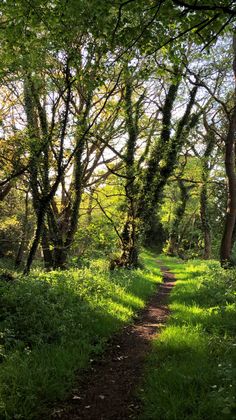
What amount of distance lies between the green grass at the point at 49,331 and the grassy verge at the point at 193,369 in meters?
1.20

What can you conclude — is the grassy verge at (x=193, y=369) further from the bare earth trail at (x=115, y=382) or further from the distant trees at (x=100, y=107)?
the distant trees at (x=100, y=107)

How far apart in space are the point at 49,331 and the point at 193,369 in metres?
2.77

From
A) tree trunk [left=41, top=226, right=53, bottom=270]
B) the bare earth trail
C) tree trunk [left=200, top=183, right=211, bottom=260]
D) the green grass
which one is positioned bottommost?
the bare earth trail

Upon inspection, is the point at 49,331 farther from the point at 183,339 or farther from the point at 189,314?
the point at 189,314

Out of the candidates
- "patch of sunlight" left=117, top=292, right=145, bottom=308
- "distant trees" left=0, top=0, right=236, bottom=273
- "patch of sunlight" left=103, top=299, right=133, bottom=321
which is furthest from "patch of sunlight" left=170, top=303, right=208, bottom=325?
"distant trees" left=0, top=0, right=236, bottom=273

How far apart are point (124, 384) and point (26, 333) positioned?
6.73ft

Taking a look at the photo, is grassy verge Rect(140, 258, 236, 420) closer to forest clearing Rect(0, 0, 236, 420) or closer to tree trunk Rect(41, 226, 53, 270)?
forest clearing Rect(0, 0, 236, 420)

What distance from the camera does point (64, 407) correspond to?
4676 millimetres

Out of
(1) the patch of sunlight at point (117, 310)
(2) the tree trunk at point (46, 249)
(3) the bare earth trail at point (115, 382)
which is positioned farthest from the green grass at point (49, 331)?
(2) the tree trunk at point (46, 249)

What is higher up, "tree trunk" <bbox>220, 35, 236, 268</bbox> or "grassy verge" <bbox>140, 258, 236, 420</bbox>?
"tree trunk" <bbox>220, 35, 236, 268</bbox>

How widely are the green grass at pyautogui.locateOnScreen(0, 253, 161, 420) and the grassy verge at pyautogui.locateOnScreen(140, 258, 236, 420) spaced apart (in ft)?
3.93

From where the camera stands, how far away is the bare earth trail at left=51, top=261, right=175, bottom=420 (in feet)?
15.0

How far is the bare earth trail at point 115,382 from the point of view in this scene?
4.58m

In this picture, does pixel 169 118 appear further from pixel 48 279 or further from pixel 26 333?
pixel 26 333
